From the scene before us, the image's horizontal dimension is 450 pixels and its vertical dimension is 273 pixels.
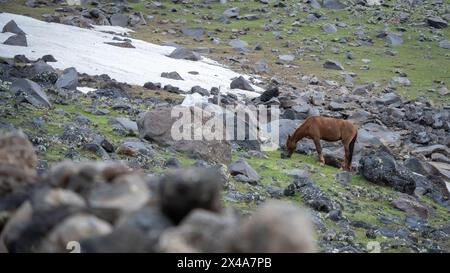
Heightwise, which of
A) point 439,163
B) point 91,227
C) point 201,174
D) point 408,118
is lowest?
point 408,118

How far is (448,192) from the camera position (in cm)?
2255

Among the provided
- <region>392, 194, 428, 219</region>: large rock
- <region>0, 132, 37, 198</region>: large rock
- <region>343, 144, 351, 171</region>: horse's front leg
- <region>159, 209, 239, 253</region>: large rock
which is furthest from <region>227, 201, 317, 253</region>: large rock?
<region>343, 144, 351, 171</region>: horse's front leg

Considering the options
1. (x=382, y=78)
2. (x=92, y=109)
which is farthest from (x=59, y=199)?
(x=382, y=78)

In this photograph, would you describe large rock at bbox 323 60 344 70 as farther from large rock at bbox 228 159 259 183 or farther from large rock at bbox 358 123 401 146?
large rock at bbox 228 159 259 183

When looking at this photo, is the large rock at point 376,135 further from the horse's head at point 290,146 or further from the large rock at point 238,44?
the large rock at point 238,44

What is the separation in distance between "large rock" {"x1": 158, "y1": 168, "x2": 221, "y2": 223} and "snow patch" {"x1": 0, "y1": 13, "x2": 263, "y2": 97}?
30317 millimetres

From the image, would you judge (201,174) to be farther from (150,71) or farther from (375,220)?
(150,71)

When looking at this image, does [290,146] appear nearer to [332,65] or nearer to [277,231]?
[277,231]

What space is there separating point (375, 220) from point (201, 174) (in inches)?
503

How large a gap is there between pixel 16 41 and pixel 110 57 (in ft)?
19.4

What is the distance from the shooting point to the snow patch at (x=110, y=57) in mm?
36312

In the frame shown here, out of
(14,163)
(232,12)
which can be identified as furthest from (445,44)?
(14,163)

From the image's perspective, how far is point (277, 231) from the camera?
14.1ft
